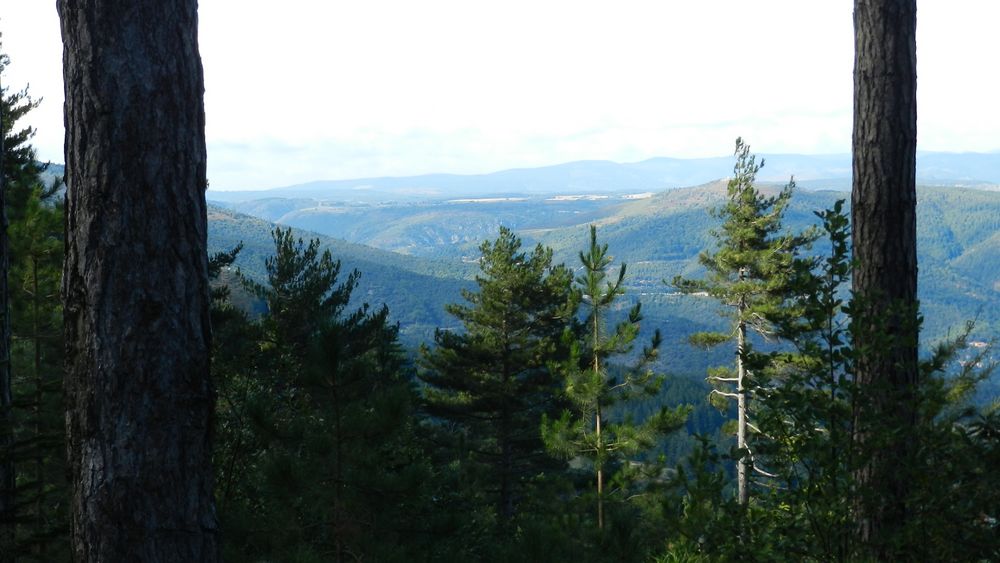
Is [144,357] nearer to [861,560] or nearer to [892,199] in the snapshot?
[861,560]

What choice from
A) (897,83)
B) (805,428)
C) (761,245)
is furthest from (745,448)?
(761,245)

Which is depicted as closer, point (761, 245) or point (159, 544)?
point (159, 544)

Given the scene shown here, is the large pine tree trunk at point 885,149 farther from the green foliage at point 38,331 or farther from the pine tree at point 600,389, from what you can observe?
the pine tree at point 600,389

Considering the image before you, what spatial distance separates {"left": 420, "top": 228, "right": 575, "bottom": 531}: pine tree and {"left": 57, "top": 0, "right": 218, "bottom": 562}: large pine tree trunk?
17.4 m

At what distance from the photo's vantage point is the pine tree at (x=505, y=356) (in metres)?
20.8

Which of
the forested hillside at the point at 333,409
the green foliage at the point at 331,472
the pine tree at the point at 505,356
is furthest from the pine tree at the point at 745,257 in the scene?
the green foliage at the point at 331,472

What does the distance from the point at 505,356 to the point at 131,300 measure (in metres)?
18.5

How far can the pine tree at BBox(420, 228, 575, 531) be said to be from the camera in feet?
68.1

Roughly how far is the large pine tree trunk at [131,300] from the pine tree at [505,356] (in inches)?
687

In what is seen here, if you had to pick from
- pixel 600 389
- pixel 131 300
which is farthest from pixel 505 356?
pixel 131 300

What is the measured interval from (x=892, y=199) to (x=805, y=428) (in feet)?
6.10

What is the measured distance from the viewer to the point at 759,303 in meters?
18.4

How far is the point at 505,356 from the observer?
2098 centimetres

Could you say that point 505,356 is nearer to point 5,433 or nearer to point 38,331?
point 38,331
